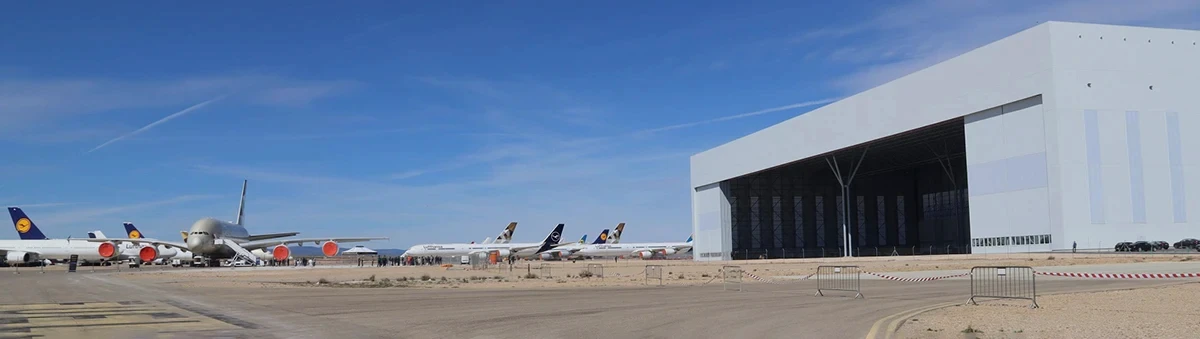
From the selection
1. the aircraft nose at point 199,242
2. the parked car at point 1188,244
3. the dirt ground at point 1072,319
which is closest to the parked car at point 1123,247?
the parked car at point 1188,244

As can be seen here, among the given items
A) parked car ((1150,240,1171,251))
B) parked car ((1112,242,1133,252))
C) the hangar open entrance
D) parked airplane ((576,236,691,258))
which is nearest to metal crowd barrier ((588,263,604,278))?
parked car ((1112,242,1133,252))

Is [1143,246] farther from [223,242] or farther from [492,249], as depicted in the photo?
[492,249]

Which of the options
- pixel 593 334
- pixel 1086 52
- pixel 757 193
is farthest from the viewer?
pixel 757 193

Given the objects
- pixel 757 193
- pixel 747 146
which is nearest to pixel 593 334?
pixel 747 146

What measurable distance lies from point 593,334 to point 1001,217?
138 feet

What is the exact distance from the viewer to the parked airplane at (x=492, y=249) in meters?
97.8

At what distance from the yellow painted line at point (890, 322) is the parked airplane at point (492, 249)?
80232 mm

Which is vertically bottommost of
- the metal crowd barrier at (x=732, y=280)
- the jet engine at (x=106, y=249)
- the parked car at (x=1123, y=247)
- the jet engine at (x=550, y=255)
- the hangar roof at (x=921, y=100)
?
the metal crowd barrier at (x=732, y=280)

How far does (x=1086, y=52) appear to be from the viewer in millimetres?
45188

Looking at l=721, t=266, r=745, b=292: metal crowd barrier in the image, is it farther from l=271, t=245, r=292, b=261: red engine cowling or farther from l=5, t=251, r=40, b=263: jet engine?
l=5, t=251, r=40, b=263: jet engine

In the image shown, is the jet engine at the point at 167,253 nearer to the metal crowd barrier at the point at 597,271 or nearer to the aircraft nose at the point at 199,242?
the aircraft nose at the point at 199,242

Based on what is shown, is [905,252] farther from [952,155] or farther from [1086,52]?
[1086,52]

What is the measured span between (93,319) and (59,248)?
7063 cm

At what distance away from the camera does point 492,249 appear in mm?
99438
